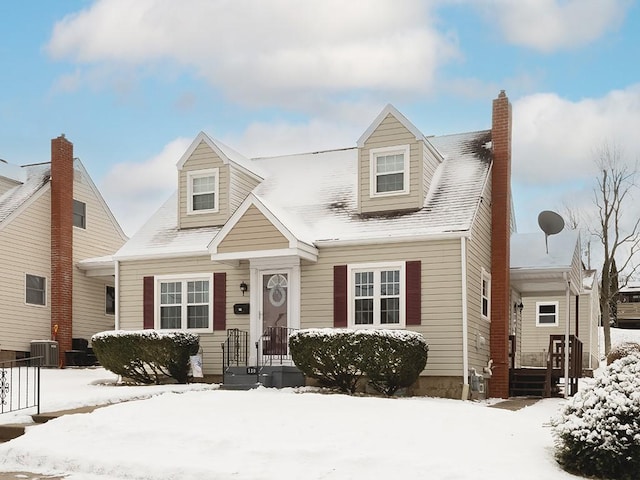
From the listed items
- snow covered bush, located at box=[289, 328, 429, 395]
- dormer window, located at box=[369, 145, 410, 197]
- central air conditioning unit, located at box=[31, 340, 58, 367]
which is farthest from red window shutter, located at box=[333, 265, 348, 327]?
central air conditioning unit, located at box=[31, 340, 58, 367]

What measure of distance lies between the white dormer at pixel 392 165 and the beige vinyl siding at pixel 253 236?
8.83 feet

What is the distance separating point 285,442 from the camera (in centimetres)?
1055

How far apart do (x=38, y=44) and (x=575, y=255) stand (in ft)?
46.0

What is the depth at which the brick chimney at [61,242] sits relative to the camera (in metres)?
25.9

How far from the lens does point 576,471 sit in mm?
9430

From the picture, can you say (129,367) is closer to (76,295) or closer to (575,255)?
(76,295)

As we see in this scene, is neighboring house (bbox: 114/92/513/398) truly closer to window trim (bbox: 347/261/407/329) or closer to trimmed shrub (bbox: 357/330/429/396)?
window trim (bbox: 347/261/407/329)

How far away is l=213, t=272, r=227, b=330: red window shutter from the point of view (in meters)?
20.0

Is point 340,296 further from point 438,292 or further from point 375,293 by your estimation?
point 438,292

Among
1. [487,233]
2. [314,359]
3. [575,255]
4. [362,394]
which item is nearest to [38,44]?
[314,359]

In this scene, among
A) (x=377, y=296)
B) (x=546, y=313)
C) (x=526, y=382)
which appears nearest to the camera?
(x=377, y=296)

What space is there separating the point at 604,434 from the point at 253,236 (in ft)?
35.4

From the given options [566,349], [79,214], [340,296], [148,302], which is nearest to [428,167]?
[340,296]

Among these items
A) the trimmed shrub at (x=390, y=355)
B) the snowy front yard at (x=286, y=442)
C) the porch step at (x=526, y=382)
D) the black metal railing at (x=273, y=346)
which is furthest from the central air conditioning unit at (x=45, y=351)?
the porch step at (x=526, y=382)
